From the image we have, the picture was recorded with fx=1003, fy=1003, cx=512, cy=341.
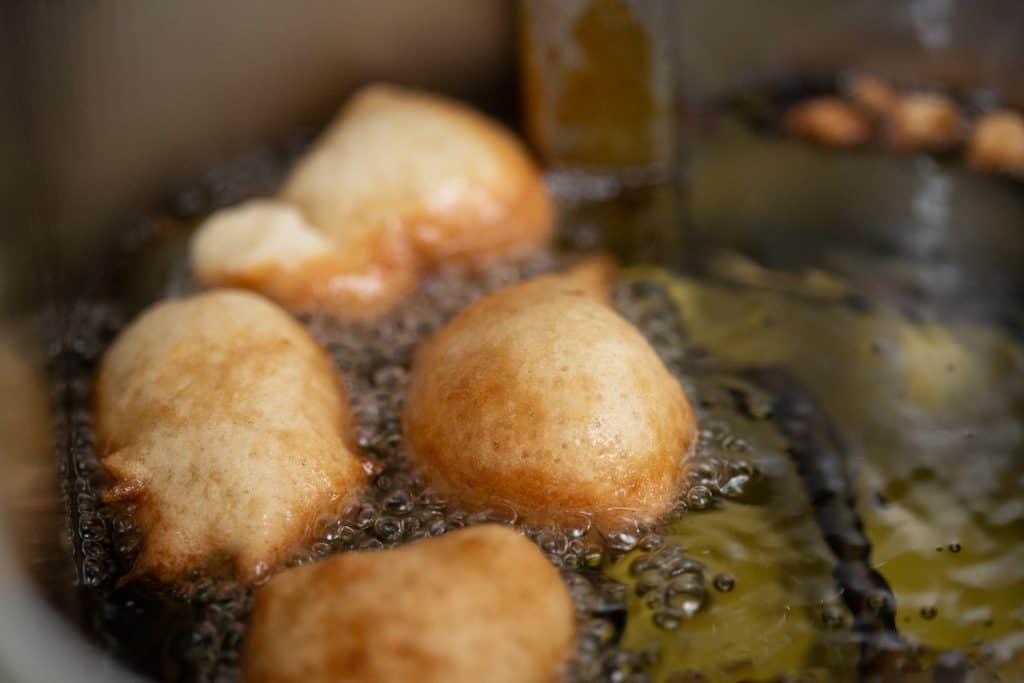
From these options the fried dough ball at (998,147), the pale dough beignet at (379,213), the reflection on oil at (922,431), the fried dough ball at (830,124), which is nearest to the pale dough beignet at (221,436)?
the pale dough beignet at (379,213)

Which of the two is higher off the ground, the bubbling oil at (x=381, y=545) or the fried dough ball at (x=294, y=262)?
the fried dough ball at (x=294, y=262)

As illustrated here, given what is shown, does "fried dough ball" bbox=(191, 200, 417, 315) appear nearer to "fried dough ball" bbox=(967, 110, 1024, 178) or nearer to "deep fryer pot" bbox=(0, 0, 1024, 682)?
"deep fryer pot" bbox=(0, 0, 1024, 682)

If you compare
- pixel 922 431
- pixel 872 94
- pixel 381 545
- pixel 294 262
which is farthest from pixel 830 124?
pixel 381 545

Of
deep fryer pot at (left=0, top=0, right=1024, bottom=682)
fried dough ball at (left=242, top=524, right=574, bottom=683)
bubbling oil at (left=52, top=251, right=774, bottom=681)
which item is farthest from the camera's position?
deep fryer pot at (left=0, top=0, right=1024, bottom=682)

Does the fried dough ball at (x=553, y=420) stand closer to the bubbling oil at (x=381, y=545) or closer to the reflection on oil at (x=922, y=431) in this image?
the bubbling oil at (x=381, y=545)

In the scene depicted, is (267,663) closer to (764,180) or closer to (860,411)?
(860,411)

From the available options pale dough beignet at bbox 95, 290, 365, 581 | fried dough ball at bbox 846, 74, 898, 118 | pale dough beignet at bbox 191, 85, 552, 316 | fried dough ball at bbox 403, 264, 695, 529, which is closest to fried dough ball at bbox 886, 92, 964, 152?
fried dough ball at bbox 846, 74, 898, 118

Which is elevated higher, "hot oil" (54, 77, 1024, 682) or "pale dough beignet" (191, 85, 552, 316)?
"pale dough beignet" (191, 85, 552, 316)

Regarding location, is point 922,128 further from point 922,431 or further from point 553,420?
point 553,420
